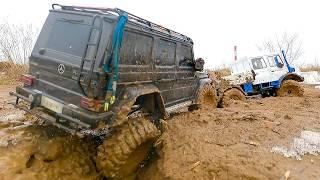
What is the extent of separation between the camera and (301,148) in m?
4.80

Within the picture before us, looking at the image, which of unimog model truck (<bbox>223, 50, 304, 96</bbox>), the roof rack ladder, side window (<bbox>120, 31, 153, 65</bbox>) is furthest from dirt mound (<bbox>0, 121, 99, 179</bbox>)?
unimog model truck (<bbox>223, 50, 304, 96</bbox>)

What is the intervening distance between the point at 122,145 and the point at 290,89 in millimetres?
9463

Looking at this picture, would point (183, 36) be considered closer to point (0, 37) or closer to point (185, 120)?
point (185, 120)

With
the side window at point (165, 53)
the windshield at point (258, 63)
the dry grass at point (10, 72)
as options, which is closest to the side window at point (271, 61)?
the windshield at point (258, 63)

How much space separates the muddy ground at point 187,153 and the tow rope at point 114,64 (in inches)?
45.5

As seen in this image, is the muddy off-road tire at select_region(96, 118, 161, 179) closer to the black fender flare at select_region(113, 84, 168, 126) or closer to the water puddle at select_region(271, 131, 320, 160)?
the black fender flare at select_region(113, 84, 168, 126)

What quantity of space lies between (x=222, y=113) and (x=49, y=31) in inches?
154

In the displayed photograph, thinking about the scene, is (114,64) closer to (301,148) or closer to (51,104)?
(51,104)

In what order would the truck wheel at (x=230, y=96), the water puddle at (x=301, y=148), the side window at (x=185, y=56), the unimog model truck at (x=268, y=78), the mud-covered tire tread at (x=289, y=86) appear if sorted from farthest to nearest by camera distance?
1. the unimog model truck at (x=268, y=78)
2. the mud-covered tire tread at (x=289, y=86)
3. the truck wheel at (x=230, y=96)
4. the side window at (x=185, y=56)
5. the water puddle at (x=301, y=148)

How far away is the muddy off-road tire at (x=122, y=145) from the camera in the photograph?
4230 millimetres

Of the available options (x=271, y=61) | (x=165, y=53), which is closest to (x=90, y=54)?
(x=165, y=53)

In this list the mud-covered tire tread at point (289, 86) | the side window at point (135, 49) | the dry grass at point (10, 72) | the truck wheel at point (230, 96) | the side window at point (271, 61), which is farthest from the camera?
the dry grass at point (10, 72)

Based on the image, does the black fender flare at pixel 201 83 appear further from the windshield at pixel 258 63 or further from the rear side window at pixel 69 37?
the windshield at pixel 258 63

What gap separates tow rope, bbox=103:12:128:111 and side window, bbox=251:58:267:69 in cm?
919
